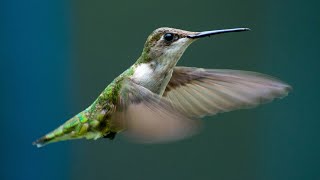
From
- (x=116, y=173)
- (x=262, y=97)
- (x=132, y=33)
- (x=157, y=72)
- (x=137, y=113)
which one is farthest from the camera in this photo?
(x=116, y=173)

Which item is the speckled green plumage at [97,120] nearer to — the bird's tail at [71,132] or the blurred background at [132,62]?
the bird's tail at [71,132]

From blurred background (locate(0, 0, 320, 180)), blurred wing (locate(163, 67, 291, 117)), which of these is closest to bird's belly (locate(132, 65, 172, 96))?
blurred wing (locate(163, 67, 291, 117))

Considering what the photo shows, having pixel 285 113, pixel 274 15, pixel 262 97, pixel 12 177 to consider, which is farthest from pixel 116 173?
pixel 262 97

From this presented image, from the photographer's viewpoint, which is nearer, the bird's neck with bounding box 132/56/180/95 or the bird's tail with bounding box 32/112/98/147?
the bird's neck with bounding box 132/56/180/95

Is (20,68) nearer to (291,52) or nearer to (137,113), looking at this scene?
(291,52)

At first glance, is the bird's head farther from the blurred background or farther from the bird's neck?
the blurred background

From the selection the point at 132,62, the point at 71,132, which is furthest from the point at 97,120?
the point at 132,62
